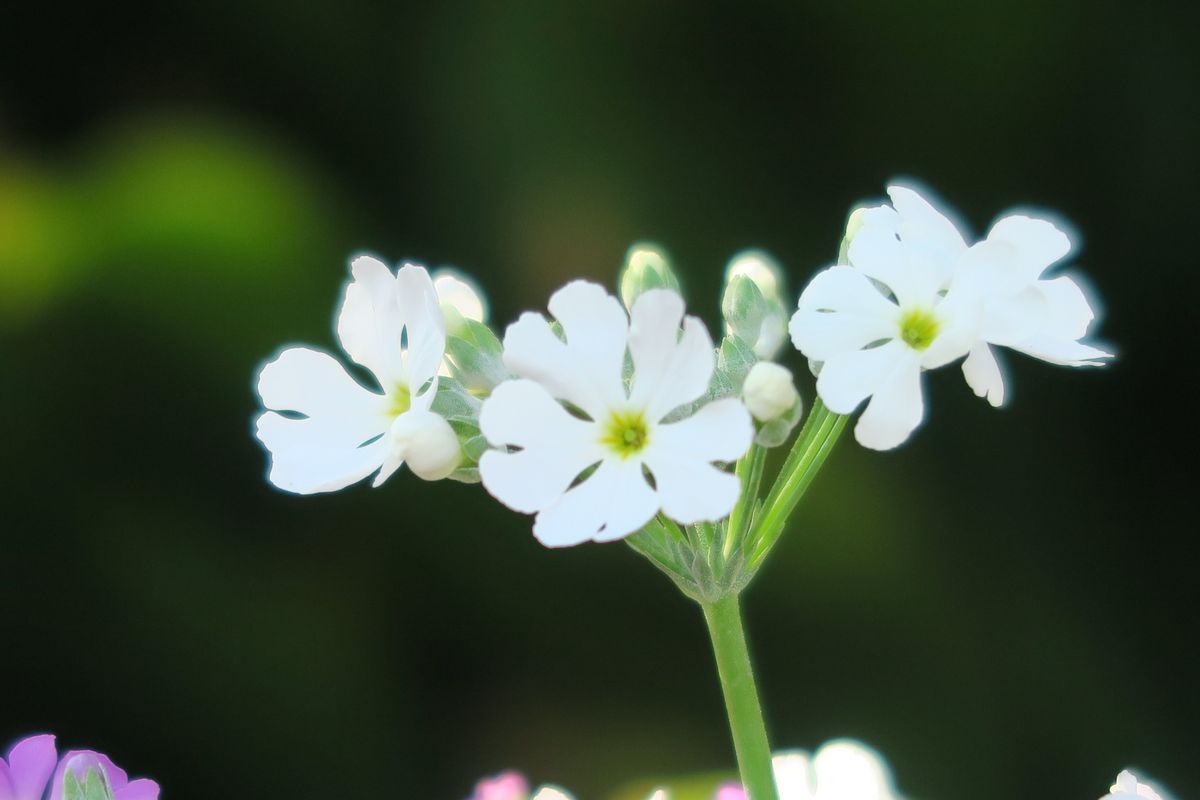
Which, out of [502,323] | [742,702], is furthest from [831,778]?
[502,323]

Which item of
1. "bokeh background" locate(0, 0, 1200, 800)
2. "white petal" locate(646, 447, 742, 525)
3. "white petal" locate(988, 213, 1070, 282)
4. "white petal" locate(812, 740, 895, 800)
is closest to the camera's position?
"white petal" locate(646, 447, 742, 525)

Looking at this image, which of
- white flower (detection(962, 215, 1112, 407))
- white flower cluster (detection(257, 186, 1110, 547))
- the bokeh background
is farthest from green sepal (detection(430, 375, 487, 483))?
the bokeh background

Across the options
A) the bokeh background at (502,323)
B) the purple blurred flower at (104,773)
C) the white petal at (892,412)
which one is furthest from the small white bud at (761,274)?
the bokeh background at (502,323)

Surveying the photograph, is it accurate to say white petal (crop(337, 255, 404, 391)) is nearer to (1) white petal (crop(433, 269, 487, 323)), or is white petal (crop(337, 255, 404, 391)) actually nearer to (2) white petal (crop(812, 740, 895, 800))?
(1) white petal (crop(433, 269, 487, 323))

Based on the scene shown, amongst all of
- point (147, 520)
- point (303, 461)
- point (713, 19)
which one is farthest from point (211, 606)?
point (303, 461)

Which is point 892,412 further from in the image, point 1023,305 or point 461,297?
point 461,297

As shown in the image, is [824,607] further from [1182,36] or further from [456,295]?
[456,295]

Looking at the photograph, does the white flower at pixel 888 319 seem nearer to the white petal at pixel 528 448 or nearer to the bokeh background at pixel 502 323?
the white petal at pixel 528 448

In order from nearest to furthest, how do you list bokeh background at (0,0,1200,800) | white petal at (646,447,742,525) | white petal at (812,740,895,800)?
white petal at (646,447,742,525)
white petal at (812,740,895,800)
bokeh background at (0,0,1200,800)
